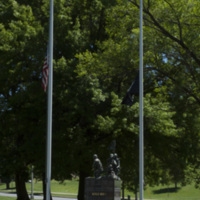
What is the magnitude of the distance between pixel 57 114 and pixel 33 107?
1.59m

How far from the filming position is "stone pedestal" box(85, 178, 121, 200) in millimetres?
20766

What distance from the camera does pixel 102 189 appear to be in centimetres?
2097

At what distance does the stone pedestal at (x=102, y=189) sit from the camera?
818 inches

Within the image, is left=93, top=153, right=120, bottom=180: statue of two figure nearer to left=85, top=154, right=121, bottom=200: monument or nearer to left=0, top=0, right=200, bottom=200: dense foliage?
left=85, top=154, right=121, bottom=200: monument

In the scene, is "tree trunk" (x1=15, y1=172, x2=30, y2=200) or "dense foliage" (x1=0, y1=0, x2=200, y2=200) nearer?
"dense foliage" (x1=0, y1=0, x2=200, y2=200)

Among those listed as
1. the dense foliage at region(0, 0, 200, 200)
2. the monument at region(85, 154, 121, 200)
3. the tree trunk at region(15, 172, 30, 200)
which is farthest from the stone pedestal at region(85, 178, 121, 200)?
the tree trunk at region(15, 172, 30, 200)

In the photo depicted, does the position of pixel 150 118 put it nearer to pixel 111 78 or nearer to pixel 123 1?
pixel 111 78

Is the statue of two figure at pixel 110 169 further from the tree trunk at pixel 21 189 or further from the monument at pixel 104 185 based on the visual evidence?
the tree trunk at pixel 21 189

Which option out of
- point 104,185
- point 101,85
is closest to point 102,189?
point 104,185

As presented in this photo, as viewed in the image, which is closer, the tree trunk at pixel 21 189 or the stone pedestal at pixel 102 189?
the stone pedestal at pixel 102 189

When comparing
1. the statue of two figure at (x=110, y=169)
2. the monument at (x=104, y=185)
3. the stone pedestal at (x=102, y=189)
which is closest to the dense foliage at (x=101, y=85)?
the statue of two figure at (x=110, y=169)

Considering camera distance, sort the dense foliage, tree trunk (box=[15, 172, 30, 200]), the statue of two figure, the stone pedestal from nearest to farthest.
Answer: the stone pedestal < the statue of two figure < the dense foliage < tree trunk (box=[15, 172, 30, 200])

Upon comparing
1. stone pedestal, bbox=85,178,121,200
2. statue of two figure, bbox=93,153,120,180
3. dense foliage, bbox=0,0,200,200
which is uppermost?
dense foliage, bbox=0,0,200,200

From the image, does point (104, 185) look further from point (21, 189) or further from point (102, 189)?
point (21, 189)
